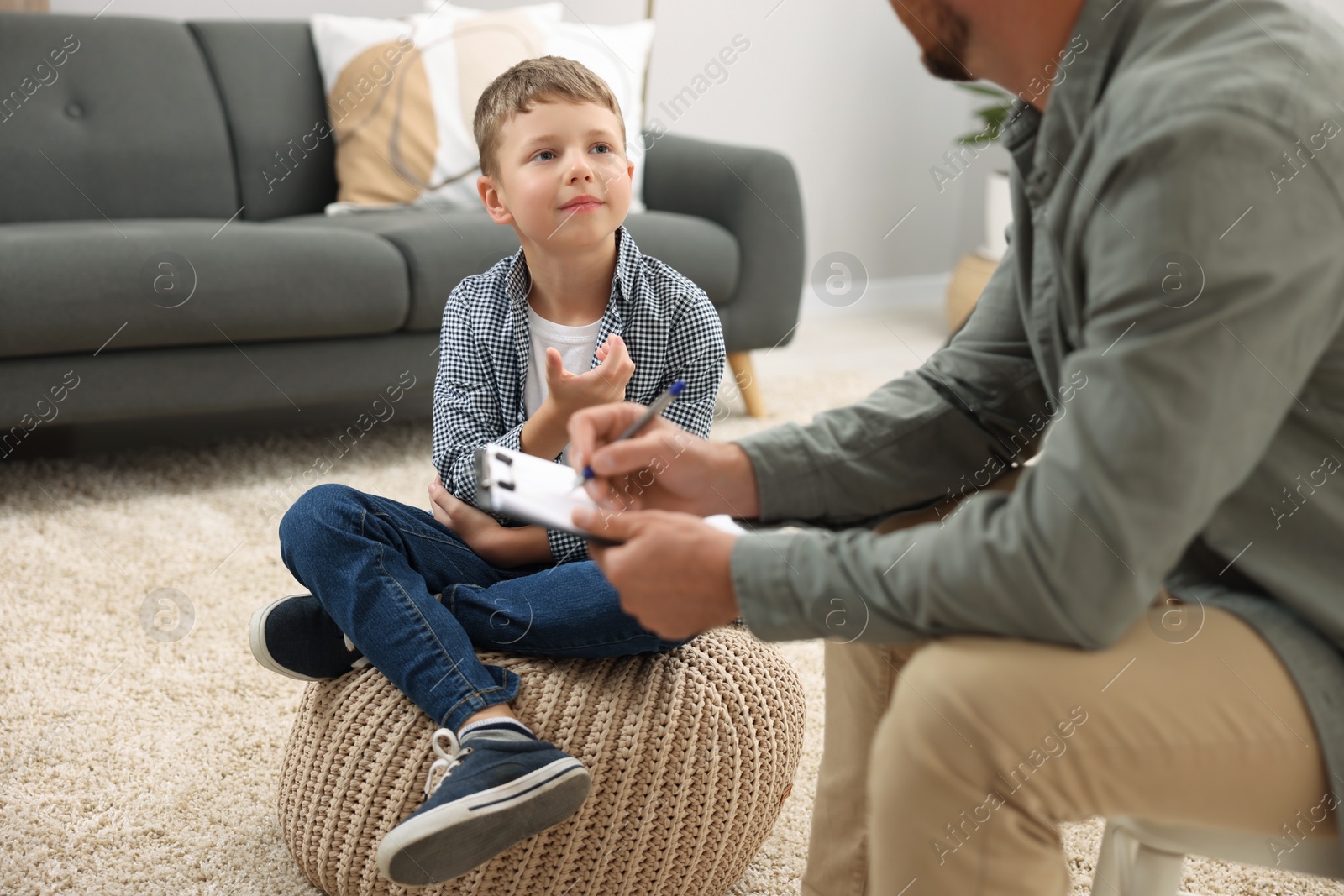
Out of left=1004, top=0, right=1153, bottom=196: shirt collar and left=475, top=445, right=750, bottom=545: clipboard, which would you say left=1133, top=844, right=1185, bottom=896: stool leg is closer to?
left=475, top=445, right=750, bottom=545: clipboard

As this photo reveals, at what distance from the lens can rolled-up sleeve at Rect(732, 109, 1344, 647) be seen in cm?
57

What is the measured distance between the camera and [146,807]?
3.89 ft

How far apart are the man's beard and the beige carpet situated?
77 cm

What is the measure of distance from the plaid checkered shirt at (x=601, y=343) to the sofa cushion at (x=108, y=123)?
1.25 metres

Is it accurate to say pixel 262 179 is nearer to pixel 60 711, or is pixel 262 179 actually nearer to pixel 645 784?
pixel 60 711

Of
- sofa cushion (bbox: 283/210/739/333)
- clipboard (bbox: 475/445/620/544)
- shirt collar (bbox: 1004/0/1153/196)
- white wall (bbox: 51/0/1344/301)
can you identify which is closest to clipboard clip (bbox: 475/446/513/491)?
clipboard (bbox: 475/445/620/544)

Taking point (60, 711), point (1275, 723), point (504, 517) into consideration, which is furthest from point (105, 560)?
point (1275, 723)

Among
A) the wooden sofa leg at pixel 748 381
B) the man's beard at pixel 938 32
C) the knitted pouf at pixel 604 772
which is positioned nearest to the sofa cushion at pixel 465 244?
the wooden sofa leg at pixel 748 381

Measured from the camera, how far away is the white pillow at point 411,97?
245cm

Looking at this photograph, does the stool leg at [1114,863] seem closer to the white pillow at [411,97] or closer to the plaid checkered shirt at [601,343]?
the plaid checkered shirt at [601,343]

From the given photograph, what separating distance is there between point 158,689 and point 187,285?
0.79 meters

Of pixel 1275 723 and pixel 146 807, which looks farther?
pixel 146 807

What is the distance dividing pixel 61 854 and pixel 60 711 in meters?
0.30

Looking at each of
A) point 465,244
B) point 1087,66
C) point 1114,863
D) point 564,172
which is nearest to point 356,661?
point 564,172
